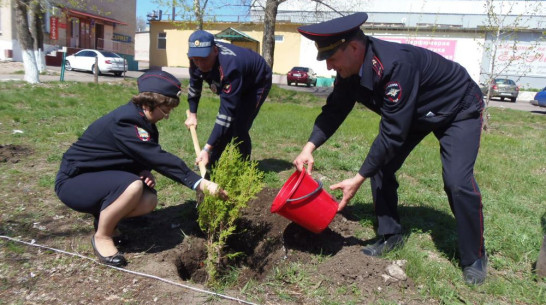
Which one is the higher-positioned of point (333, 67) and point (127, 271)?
point (333, 67)

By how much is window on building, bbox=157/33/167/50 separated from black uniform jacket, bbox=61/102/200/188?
1603 inches

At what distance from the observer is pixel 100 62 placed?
23391 millimetres

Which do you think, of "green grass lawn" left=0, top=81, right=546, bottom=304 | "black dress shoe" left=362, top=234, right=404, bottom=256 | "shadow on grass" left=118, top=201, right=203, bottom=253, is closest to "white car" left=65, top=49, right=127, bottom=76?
"green grass lawn" left=0, top=81, right=546, bottom=304

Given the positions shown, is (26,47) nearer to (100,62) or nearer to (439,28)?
(100,62)

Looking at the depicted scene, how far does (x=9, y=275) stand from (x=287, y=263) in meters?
1.88

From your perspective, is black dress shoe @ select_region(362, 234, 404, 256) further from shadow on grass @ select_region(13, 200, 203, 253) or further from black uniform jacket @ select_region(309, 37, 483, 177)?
shadow on grass @ select_region(13, 200, 203, 253)

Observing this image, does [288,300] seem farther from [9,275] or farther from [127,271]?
[9,275]

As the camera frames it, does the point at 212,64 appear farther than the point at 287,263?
Yes

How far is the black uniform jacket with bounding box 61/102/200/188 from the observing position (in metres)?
2.95

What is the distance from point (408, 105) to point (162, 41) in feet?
138

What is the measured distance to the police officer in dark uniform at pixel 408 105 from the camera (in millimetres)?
2648

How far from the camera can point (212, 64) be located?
390cm

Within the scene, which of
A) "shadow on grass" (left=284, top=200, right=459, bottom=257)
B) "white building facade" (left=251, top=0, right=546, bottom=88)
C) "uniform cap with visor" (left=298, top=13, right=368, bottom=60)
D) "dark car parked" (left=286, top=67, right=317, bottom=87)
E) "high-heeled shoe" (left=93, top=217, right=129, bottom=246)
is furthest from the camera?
"white building facade" (left=251, top=0, right=546, bottom=88)

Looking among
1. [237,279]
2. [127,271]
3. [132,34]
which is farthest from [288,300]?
[132,34]
